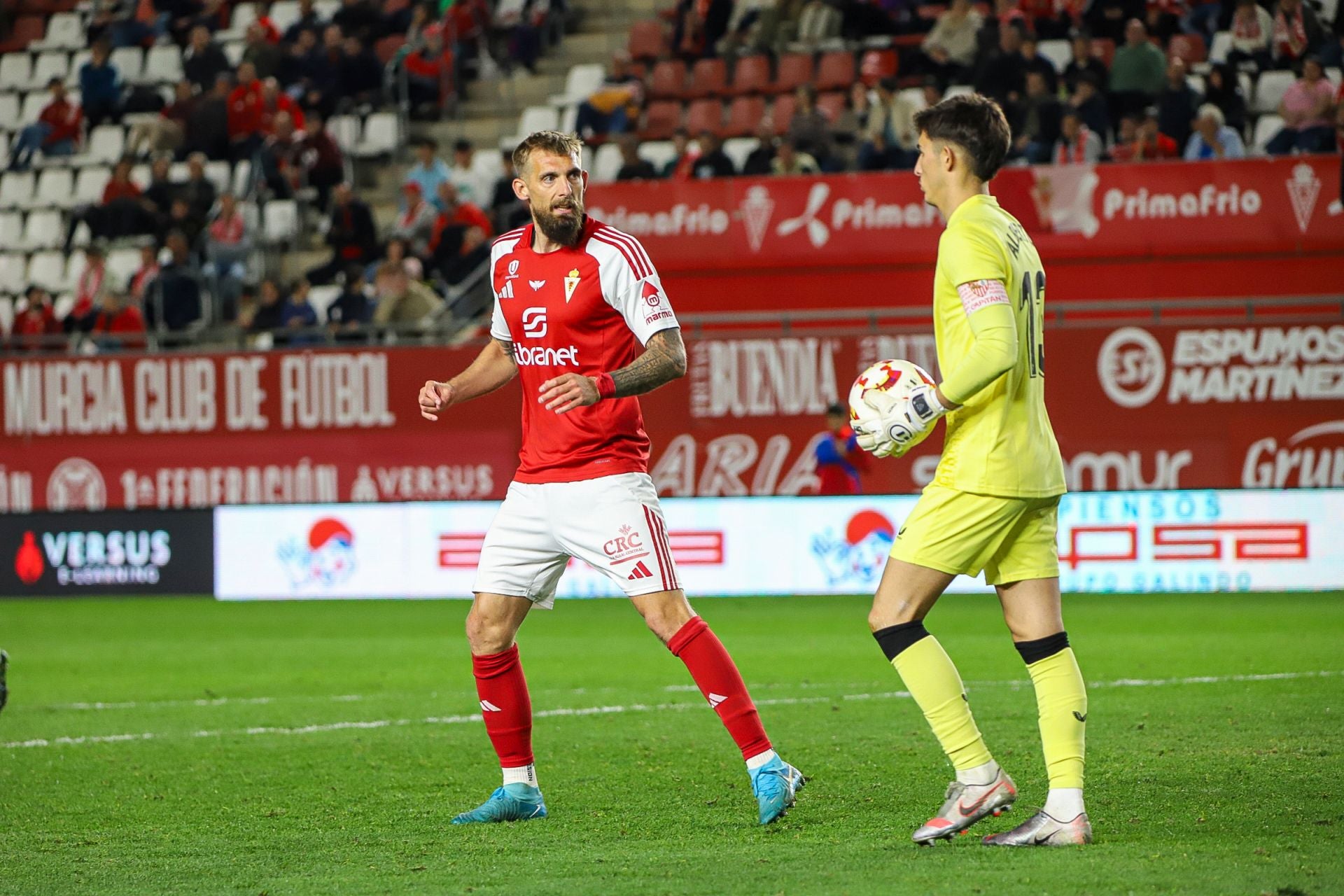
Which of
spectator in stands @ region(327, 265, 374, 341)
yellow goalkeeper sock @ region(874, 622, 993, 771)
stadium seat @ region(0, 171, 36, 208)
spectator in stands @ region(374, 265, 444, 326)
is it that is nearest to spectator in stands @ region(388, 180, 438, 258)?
spectator in stands @ region(327, 265, 374, 341)

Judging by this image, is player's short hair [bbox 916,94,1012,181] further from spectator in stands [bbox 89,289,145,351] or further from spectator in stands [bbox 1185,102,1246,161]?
spectator in stands [bbox 89,289,145,351]

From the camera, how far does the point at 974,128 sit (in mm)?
5012

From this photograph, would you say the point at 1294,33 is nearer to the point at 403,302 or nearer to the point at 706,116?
the point at 706,116

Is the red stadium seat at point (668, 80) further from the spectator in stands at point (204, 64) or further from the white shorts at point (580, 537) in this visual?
the white shorts at point (580, 537)

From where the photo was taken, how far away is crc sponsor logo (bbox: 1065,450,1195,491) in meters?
16.7

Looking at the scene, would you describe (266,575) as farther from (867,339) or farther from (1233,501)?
(1233,501)

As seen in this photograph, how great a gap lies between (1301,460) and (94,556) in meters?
11.7

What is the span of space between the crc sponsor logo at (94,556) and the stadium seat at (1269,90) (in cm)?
1218

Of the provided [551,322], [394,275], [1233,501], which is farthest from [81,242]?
[551,322]

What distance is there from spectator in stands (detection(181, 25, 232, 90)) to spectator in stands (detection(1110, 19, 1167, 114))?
12.2 meters

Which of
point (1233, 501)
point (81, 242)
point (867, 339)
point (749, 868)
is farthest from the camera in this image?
point (81, 242)

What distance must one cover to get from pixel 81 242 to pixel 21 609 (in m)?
7.71

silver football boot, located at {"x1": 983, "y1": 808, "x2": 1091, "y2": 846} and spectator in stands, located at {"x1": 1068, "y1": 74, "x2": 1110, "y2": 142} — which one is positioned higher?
spectator in stands, located at {"x1": 1068, "y1": 74, "x2": 1110, "y2": 142}

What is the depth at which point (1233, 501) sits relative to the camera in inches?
553
